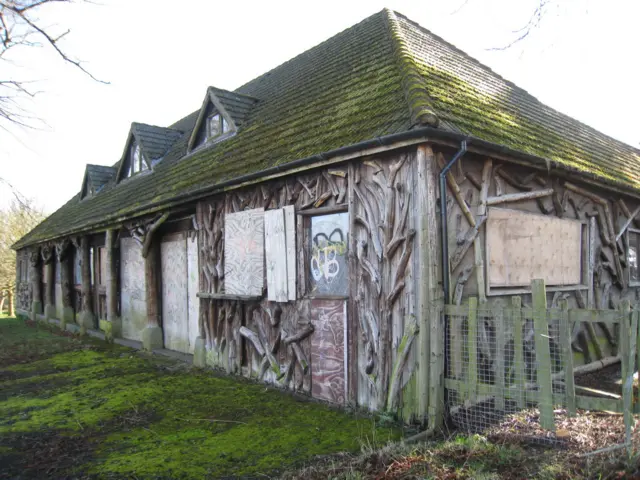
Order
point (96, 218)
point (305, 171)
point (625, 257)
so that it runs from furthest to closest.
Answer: point (96, 218) < point (625, 257) < point (305, 171)

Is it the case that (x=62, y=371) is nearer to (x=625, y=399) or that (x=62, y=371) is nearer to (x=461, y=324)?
(x=461, y=324)

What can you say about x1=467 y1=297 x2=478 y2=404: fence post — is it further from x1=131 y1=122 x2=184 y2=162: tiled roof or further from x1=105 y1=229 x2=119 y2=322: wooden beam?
x1=131 y1=122 x2=184 y2=162: tiled roof

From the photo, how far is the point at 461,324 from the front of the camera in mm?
5477

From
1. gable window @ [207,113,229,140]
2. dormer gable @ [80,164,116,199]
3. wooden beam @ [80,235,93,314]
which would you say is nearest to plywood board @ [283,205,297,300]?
gable window @ [207,113,229,140]

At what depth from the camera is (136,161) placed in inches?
632

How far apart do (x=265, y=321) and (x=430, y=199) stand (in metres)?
3.57

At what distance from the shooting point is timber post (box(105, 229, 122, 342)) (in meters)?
13.5

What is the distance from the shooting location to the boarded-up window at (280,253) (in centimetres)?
732

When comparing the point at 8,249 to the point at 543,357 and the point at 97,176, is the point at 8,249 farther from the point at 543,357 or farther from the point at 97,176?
the point at 543,357

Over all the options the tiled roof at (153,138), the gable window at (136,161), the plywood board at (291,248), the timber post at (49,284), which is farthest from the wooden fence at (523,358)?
the timber post at (49,284)

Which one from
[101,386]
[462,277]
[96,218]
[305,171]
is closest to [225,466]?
[462,277]

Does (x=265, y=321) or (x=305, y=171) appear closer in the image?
(x=305, y=171)

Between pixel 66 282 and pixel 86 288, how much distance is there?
263 centimetres

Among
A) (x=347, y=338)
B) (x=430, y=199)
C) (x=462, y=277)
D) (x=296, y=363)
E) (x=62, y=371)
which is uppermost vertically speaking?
(x=430, y=199)
